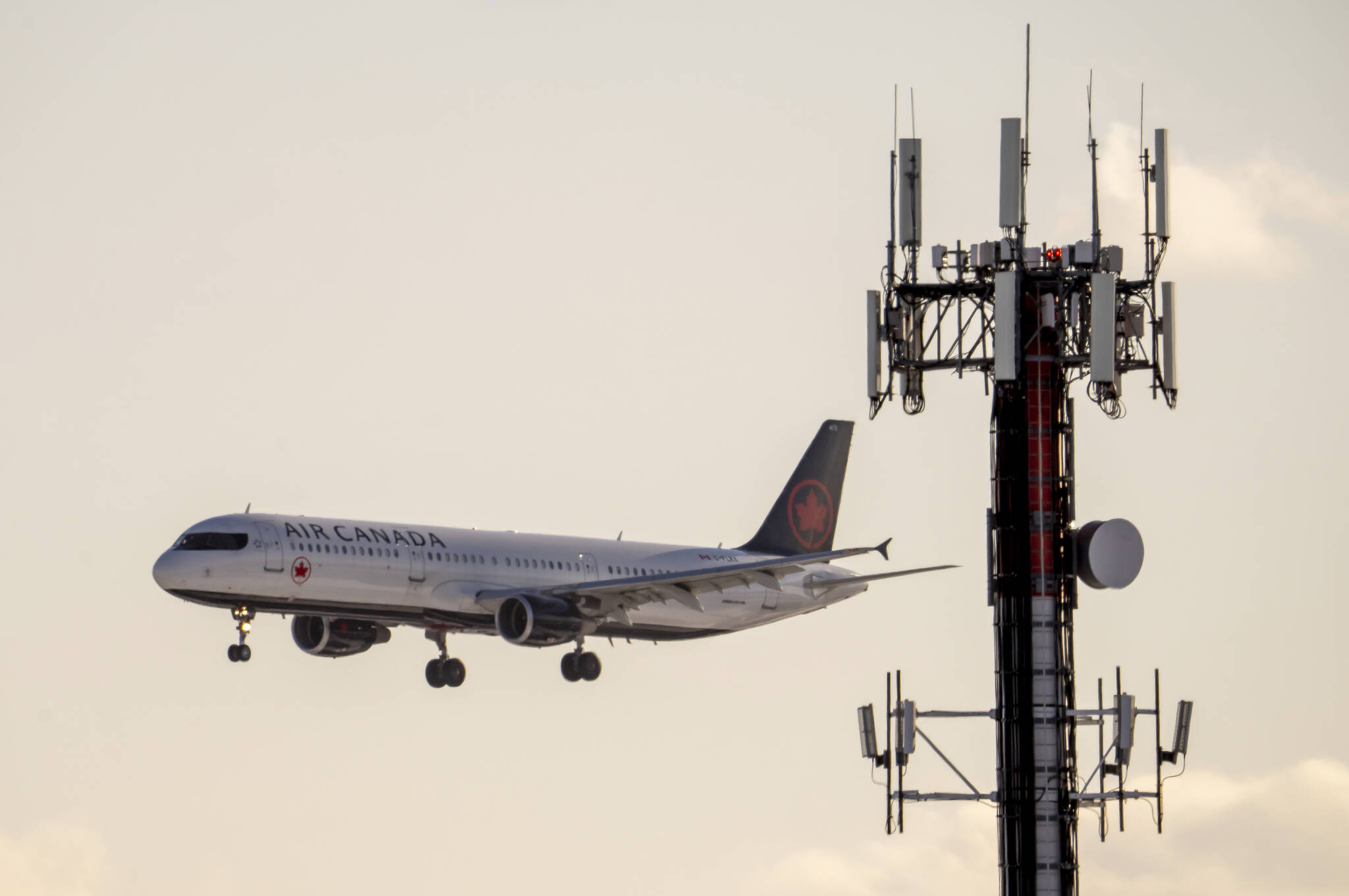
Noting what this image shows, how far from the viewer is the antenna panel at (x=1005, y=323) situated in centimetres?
Answer: 5697

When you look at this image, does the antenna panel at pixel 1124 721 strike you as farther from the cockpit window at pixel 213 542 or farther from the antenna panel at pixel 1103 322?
the cockpit window at pixel 213 542

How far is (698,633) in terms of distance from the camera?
104 metres

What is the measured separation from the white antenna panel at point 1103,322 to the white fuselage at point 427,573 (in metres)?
37.8

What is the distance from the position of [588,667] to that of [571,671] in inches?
27.1

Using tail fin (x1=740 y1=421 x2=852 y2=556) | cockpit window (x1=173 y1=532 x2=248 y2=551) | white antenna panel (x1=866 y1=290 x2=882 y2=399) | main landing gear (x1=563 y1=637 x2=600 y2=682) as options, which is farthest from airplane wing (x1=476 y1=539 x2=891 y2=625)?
white antenna panel (x1=866 y1=290 x2=882 y2=399)

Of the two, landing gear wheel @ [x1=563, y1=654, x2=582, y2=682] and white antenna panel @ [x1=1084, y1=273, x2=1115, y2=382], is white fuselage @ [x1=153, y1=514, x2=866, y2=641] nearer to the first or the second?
landing gear wheel @ [x1=563, y1=654, x2=582, y2=682]

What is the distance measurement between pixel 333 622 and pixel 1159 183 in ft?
157

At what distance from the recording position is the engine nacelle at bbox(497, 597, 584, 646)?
9350 cm

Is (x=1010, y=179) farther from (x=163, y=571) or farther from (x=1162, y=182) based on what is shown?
(x=163, y=571)

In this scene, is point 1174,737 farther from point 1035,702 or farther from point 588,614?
point 588,614

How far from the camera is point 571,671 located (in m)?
100

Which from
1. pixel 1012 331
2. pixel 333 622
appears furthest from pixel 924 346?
pixel 333 622

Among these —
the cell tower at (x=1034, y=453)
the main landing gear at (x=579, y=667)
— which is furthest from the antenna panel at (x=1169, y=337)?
the main landing gear at (x=579, y=667)

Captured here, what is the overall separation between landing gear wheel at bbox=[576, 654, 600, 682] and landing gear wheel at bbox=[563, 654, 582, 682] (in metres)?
0.11
